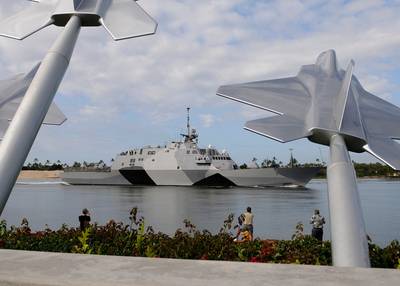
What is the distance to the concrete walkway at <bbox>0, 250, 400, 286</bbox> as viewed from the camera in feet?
10.8

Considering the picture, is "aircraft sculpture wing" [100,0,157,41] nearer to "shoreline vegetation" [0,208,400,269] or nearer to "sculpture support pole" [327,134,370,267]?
"shoreline vegetation" [0,208,400,269]

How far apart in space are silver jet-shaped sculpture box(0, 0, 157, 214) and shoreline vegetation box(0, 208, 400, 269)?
212cm

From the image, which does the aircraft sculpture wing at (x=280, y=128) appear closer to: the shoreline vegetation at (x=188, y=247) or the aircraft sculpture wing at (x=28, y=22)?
the shoreline vegetation at (x=188, y=247)

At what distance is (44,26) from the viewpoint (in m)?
9.02

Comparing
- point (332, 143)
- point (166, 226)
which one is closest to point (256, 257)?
point (332, 143)

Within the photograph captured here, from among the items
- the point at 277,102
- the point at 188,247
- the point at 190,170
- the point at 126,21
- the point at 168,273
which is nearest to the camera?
the point at 168,273

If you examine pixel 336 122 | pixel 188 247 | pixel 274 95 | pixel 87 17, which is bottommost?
pixel 188 247

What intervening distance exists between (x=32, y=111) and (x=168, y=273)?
198 inches

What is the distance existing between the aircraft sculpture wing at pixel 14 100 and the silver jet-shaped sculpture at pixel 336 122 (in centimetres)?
447

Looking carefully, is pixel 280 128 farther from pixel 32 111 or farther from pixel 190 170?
pixel 190 170

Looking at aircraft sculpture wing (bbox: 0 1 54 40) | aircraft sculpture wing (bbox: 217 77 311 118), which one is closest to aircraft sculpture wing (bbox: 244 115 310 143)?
aircraft sculpture wing (bbox: 217 77 311 118)

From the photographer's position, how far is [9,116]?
9.88 m

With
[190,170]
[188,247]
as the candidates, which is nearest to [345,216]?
[188,247]

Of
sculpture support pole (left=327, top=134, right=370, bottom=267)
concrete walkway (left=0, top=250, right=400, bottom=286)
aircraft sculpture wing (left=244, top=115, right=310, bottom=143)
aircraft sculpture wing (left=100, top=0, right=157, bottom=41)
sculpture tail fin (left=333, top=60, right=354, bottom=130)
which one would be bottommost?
concrete walkway (left=0, top=250, right=400, bottom=286)
